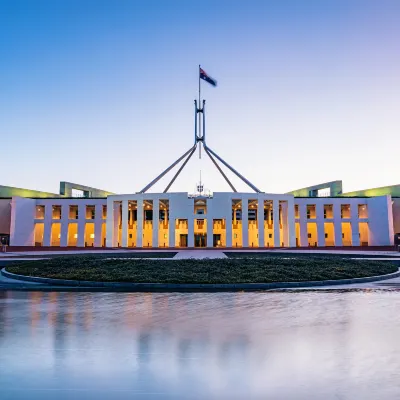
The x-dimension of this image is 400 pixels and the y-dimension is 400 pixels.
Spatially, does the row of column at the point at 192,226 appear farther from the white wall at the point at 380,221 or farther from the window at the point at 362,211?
the white wall at the point at 380,221

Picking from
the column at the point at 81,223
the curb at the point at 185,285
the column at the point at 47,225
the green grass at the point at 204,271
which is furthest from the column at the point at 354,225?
the column at the point at 47,225

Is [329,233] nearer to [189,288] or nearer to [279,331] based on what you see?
[189,288]

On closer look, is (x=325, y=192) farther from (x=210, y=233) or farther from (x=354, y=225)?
(x=210, y=233)

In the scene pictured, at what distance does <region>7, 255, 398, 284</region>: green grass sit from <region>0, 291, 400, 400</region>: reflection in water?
15.6 feet

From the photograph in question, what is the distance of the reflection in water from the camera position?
14.0ft

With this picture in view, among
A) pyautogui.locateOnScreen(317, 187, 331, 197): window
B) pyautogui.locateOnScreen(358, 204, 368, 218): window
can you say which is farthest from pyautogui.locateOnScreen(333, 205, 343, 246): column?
pyautogui.locateOnScreen(317, 187, 331, 197): window

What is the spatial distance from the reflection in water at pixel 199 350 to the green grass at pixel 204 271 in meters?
4.77

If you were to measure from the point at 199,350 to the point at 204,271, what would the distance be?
11.0m

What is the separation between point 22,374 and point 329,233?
5627 centimetres

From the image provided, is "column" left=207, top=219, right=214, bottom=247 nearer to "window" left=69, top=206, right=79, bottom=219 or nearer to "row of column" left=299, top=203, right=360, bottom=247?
"row of column" left=299, top=203, right=360, bottom=247

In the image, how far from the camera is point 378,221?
48.8 m

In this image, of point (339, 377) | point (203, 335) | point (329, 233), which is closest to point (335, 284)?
point (203, 335)

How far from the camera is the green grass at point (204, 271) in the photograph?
1489 cm

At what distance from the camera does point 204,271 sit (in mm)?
16688
